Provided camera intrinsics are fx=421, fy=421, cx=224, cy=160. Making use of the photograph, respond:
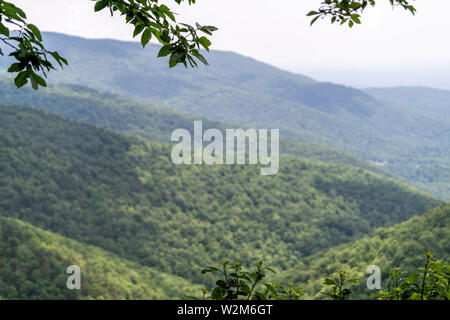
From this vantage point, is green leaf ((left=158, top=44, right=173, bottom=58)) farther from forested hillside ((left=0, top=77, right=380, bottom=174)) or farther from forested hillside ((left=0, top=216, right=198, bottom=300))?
forested hillside ((left=0, top=77, right=380, bottom=174))

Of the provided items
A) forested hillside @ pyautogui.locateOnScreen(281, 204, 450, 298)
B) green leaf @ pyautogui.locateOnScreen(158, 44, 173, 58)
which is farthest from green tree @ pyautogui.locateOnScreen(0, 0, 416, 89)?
forested hillside @ pyautogui.locateOnScreen(281, 204, 450, 298)

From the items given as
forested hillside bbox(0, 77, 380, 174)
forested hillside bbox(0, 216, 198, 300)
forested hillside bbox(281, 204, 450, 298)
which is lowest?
forested hillside bbox(0, 216, 198, 300)

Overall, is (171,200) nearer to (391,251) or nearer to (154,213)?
(154,213)

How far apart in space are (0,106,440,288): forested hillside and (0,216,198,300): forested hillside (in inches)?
451

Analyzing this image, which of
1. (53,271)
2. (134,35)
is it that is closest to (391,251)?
(53,271)

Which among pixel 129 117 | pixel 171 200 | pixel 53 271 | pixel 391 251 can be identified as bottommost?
pixel 53 271

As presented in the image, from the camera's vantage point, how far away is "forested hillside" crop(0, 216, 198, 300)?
128 feet

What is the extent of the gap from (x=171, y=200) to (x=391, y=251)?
52.6 meters

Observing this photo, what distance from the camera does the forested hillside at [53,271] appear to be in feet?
128

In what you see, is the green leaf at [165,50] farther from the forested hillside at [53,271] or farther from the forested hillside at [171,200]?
the forested hillside at [171,200]

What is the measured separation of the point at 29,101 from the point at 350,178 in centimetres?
9611

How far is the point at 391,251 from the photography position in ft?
113
